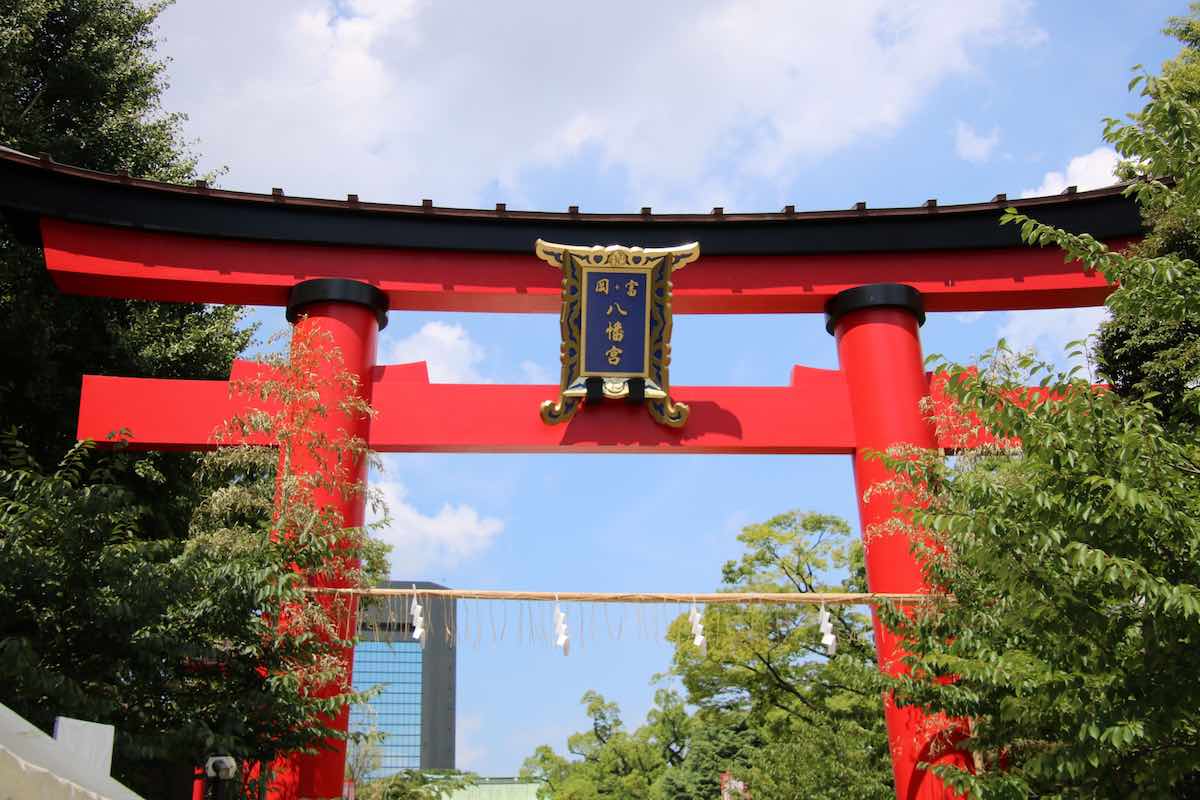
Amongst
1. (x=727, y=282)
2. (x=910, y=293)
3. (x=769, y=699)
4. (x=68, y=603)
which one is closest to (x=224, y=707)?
(x=68, y=603)

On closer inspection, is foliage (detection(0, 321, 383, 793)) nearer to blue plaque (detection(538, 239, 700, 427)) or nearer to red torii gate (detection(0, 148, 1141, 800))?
red torii gate (detection(0, 148, 1141, 800))

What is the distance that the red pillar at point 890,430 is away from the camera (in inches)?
353

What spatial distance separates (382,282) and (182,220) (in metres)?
2.03

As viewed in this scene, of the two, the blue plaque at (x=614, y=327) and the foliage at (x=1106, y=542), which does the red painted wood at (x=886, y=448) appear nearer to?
the blue plaque at (x=614, y=327)

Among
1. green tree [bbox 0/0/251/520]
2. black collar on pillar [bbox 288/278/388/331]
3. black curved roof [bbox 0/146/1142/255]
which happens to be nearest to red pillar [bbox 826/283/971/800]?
black curved roof [bbox 0/146/1142/255]

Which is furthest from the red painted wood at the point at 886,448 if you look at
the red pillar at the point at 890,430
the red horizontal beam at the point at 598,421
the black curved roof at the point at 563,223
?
the black curved roof at the point at 563,223

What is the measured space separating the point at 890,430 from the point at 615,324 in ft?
9.29

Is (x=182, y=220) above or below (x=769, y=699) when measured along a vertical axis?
above

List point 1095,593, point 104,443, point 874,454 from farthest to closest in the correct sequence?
point 104,443, point 874,454, point 1095,593

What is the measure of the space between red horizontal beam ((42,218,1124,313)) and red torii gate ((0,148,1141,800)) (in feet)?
0.06

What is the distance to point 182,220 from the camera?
10.3 m

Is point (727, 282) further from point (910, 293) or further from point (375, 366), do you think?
point (375, 366)

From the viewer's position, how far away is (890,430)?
996cm

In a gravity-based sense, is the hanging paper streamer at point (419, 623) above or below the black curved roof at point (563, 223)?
below
